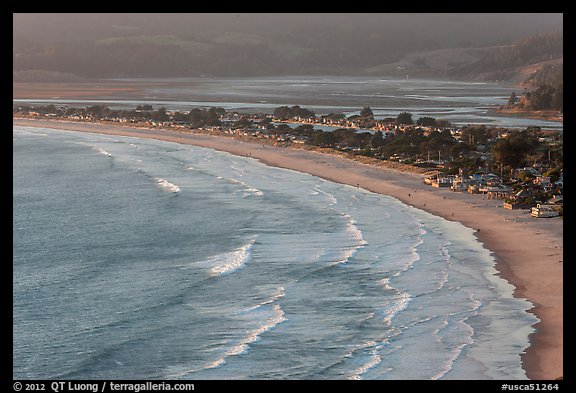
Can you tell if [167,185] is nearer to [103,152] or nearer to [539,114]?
[103,152]

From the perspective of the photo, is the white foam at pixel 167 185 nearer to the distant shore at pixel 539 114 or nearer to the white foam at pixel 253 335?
the white foam at pixel 253 335

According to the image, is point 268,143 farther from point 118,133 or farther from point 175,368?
point 175,368

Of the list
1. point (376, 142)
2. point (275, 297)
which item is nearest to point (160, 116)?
point (376, 142)

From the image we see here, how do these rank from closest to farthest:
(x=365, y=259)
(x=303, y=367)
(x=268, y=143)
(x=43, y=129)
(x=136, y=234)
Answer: (x=303, y=367) < (x=365, y=259) < (x=136, y=234) < (x=268, y=143) < (x=43, y=129)

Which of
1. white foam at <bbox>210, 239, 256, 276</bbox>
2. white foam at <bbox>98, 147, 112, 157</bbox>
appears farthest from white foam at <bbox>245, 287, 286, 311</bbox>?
white foam at <bbox>98, 147, 112, 157</bbox>

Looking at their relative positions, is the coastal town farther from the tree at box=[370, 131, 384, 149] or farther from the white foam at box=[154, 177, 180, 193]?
the white foam at box=[154, 177, 180, 193]

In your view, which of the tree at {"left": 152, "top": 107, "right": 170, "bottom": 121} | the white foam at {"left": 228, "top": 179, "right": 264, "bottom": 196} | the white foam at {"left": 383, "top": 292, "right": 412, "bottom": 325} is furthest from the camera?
the tree at {"left": 152, "top": 107, "right": 170, "bottom": 121}

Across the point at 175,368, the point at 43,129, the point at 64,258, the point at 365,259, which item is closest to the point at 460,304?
the point at 365,259
